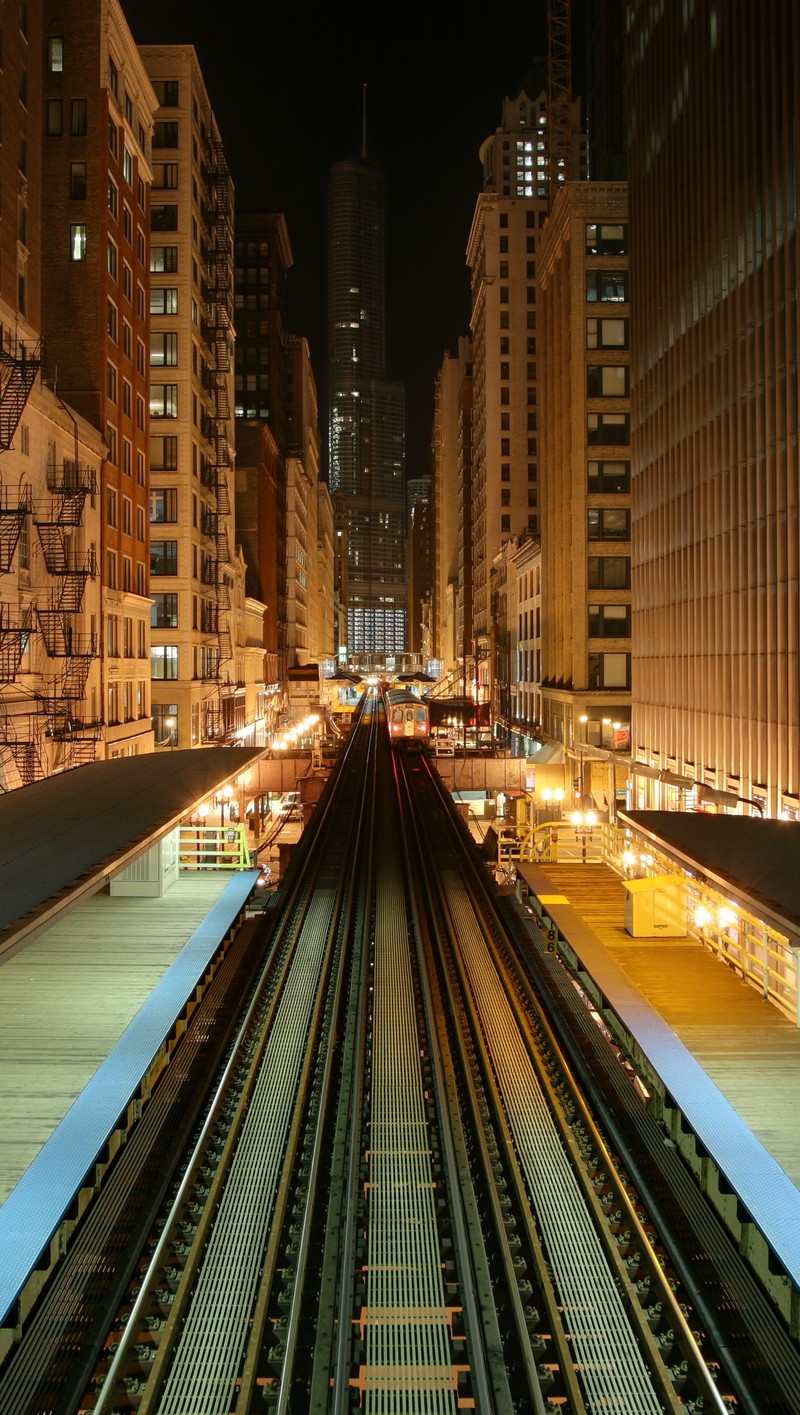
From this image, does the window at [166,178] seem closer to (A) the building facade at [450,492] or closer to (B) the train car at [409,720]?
(B) the train car at [409,720]

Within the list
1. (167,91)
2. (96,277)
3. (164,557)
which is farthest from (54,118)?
(164,557)

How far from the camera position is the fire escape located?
63.4 m

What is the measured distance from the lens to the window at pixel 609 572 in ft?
178

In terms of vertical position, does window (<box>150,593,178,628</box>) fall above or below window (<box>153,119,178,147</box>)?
below

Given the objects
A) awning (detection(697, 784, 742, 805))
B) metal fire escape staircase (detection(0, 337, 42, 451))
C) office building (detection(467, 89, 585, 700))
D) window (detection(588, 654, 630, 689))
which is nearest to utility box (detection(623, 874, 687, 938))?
awning (detection(697, 784, 742, 805))

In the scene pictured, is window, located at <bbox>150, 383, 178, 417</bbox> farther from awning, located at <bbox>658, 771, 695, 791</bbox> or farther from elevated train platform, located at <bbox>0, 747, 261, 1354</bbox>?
awning, located at <bbox>658, 771, 695, 791</bbox>

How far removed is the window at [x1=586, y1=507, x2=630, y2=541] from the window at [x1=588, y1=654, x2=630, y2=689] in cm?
633

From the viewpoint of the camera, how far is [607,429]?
5497 cm

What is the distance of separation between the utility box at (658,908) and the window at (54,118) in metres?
39.9

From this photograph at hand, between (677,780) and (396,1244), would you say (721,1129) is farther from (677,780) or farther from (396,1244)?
(677,780)

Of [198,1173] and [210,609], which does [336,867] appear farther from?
[210,609]

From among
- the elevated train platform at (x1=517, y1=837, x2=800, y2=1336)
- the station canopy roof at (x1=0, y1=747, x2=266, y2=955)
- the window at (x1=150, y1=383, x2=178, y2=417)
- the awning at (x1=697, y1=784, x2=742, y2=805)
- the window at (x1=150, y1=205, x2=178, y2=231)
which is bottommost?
A: the elevated train platform at (x1=517, y1=837, x2=800, y2=1336)

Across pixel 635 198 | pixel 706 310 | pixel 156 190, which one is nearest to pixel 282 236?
pixel 156 190

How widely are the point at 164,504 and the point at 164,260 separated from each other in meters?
13.6
